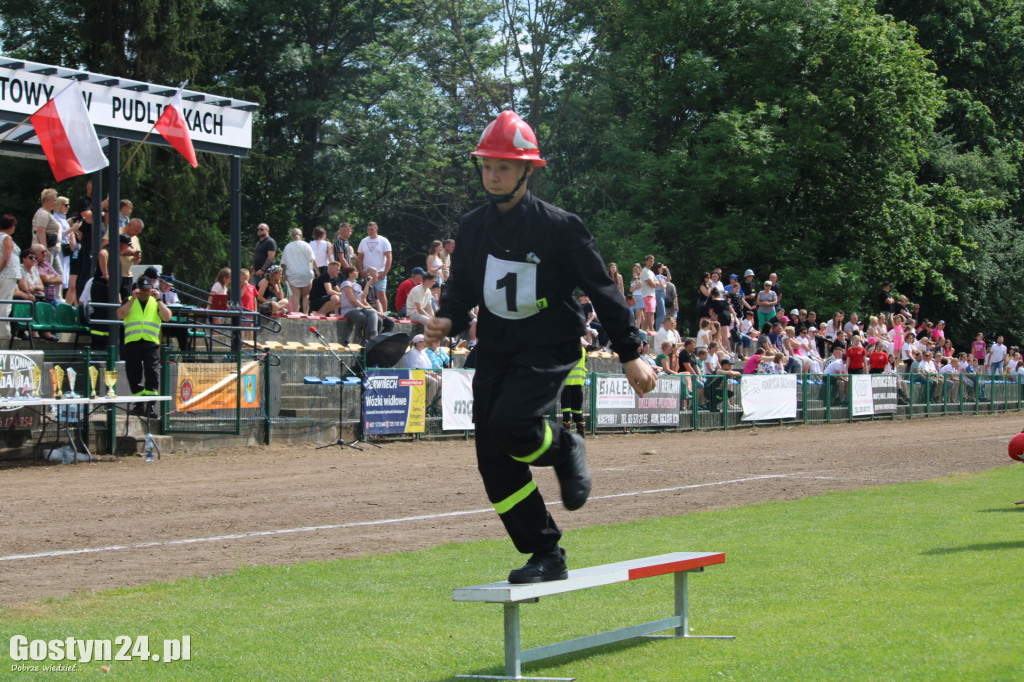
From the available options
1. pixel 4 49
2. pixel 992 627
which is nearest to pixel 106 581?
pixel 992 627

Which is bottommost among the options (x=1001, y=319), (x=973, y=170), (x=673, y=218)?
(x=1001, y=319)

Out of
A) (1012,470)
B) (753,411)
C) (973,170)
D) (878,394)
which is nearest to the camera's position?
(1012,470)

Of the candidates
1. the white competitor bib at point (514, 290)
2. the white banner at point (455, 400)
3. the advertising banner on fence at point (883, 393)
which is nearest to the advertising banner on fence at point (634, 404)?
the white banner at point (455, 400)

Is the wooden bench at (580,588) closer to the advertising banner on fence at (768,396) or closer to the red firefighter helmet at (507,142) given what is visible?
the red firefighter helmet at (507,142)

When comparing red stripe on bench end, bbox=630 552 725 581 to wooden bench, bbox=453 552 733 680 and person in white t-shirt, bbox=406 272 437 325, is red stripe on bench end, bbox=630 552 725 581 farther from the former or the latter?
person in white t-shirt, bbox=406 272 437 325

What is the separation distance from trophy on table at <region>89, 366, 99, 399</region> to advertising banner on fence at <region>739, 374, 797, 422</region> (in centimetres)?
1497

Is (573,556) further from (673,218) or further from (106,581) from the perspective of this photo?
(673,218)

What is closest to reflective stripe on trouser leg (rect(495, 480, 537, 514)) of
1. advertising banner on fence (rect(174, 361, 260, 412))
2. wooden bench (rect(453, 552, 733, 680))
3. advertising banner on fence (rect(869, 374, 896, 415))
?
wooden bench (rect(453, 552, 733, 680))

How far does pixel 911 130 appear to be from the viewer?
43000 mm

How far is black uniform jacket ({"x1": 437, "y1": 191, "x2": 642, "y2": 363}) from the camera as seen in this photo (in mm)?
5184

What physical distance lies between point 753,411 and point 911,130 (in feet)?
69.7

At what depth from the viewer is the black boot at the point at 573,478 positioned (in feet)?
17.3

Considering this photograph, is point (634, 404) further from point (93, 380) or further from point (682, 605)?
point (682, 605)

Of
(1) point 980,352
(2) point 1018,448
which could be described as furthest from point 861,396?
(2) point 1018,448
